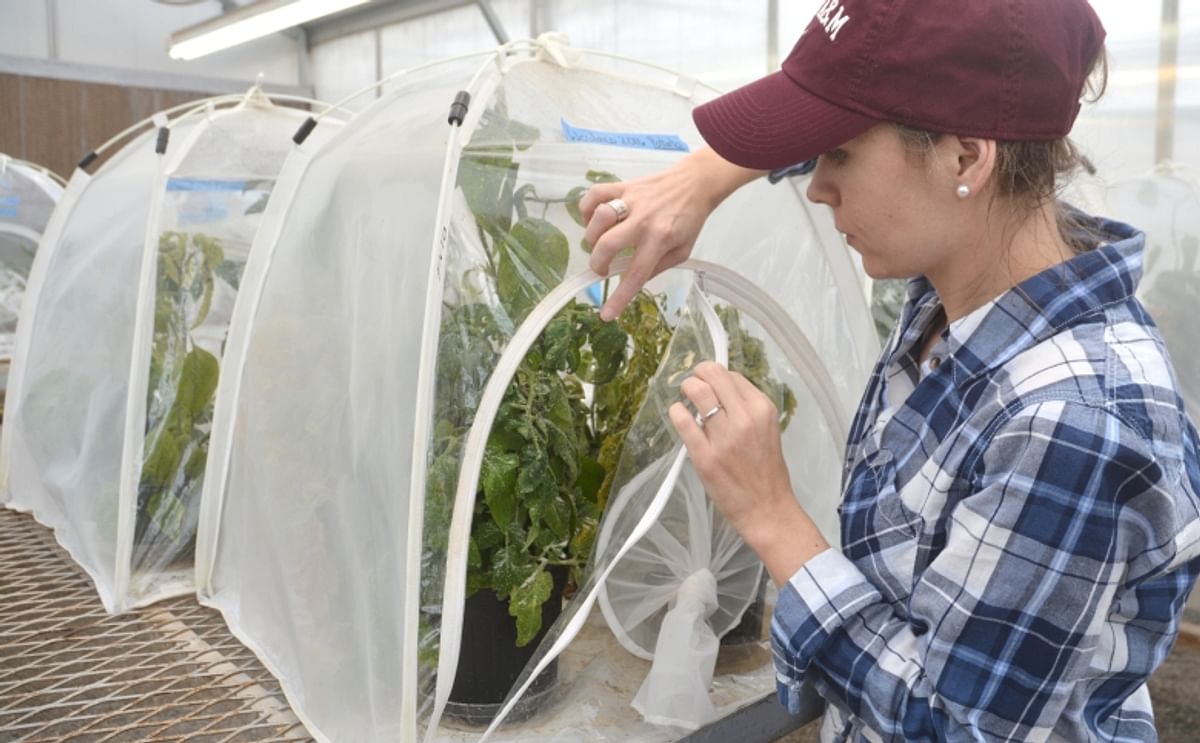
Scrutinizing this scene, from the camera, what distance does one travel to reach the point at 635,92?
149cm

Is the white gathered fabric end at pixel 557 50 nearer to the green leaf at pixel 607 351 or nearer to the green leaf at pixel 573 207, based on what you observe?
the green leaf at pixel 573 207

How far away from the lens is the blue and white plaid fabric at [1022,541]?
0.70 meters

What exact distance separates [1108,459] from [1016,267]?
0.21 meters

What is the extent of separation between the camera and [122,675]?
1.41m

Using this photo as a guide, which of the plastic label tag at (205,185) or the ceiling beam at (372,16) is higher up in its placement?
the ceiling beam at (372,16)

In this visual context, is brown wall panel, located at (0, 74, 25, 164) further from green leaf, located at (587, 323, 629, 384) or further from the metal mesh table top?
green leaf, located at (587, 323, 629, 384)

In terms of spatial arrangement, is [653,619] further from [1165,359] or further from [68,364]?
[68,364]

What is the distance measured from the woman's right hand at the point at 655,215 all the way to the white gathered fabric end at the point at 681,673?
1.27 feet

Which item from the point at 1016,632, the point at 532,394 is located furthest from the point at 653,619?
the point at 1016,632

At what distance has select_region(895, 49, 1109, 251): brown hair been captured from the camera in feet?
2.52

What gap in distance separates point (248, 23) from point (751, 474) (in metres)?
5.71

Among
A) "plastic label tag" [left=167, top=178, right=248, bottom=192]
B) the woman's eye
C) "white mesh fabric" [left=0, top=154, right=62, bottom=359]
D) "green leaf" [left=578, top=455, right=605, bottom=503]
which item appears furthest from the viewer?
"white mesh fabric" [left=0, top=154, right=62, bottom=359]

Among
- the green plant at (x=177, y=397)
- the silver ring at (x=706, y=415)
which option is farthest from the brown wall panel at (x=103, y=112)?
the silver ring at (x=706, y=415)

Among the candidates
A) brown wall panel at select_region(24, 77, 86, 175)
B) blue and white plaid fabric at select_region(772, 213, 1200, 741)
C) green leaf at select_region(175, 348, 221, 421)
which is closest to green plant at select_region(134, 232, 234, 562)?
green leaf at select_region(175, 348, 221, 421)
